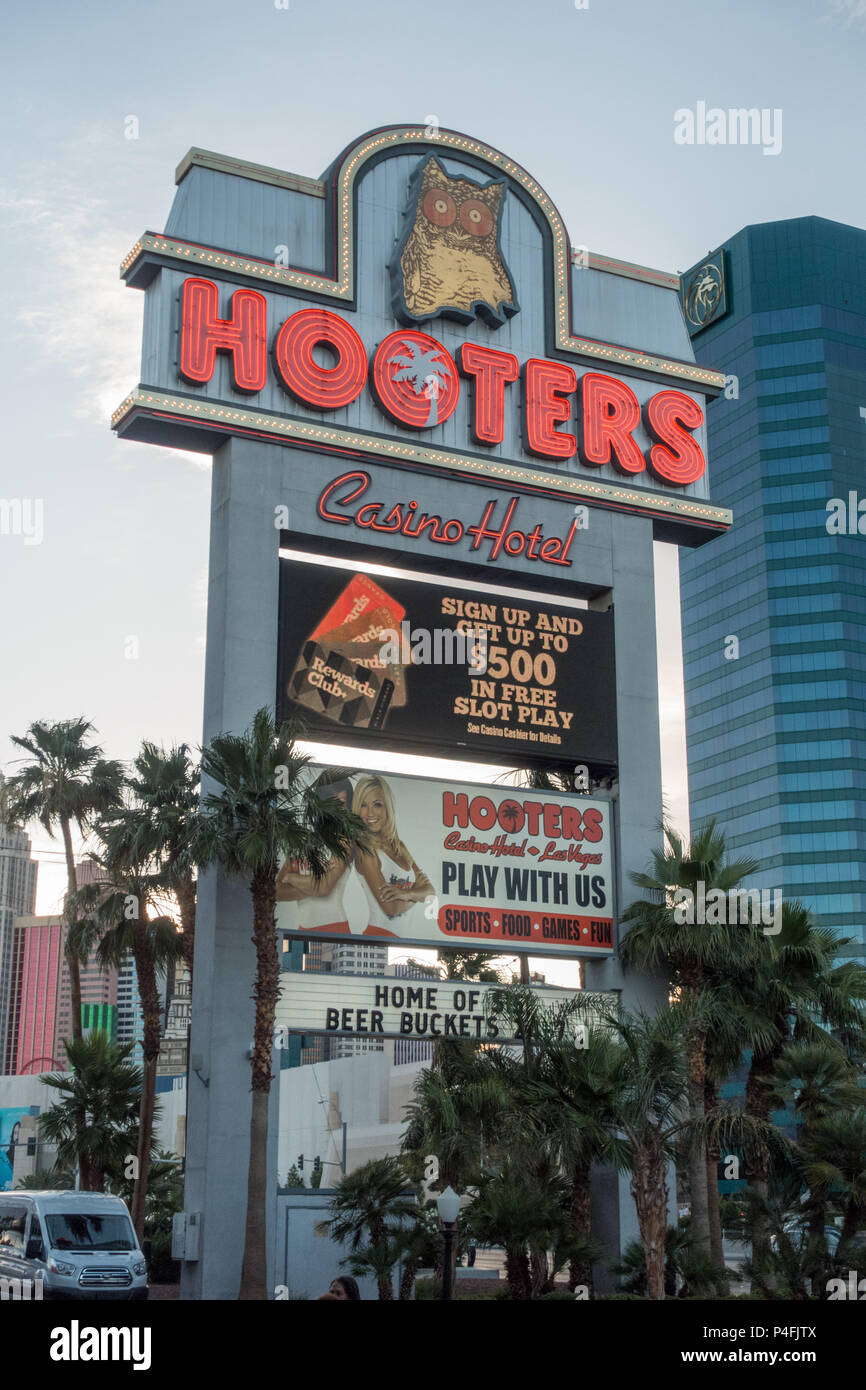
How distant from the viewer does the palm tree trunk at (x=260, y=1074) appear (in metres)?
27.2

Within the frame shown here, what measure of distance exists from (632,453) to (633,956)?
1285 cm

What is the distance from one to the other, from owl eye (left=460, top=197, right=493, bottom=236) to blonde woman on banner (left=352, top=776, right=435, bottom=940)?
14.5m

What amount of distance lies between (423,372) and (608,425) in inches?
211

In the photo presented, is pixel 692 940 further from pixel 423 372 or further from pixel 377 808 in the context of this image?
pixel 423 372

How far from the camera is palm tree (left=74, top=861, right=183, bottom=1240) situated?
3831 cm

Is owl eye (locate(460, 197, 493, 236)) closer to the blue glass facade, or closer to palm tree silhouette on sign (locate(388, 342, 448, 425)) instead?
palm tree silhouette on sign (locate(388, 342, 448, 425))

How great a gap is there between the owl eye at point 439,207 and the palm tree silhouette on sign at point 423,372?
355 centimetres

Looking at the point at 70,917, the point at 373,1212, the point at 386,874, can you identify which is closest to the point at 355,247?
the point at 386,874

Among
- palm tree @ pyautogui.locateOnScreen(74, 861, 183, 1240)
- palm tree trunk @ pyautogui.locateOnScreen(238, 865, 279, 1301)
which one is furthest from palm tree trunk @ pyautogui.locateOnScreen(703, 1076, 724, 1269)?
palm tree @ pyautogui.locateOnScreen(74, 861, 183, 1240)

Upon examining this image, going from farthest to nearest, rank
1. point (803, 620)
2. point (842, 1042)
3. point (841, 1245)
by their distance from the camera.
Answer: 1. point (803, 620)
2. point (842, 1042)
3. point (841, 1245)

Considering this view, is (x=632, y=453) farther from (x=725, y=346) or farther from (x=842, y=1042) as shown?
(x=725, y=346)

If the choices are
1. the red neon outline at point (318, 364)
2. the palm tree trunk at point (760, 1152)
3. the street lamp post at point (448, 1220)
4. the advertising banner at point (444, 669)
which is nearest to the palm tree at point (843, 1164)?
the palm tree trunk at point (760, 1152)

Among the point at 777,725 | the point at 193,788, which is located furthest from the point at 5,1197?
the point at 777,725

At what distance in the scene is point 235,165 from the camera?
3472 centimetres
